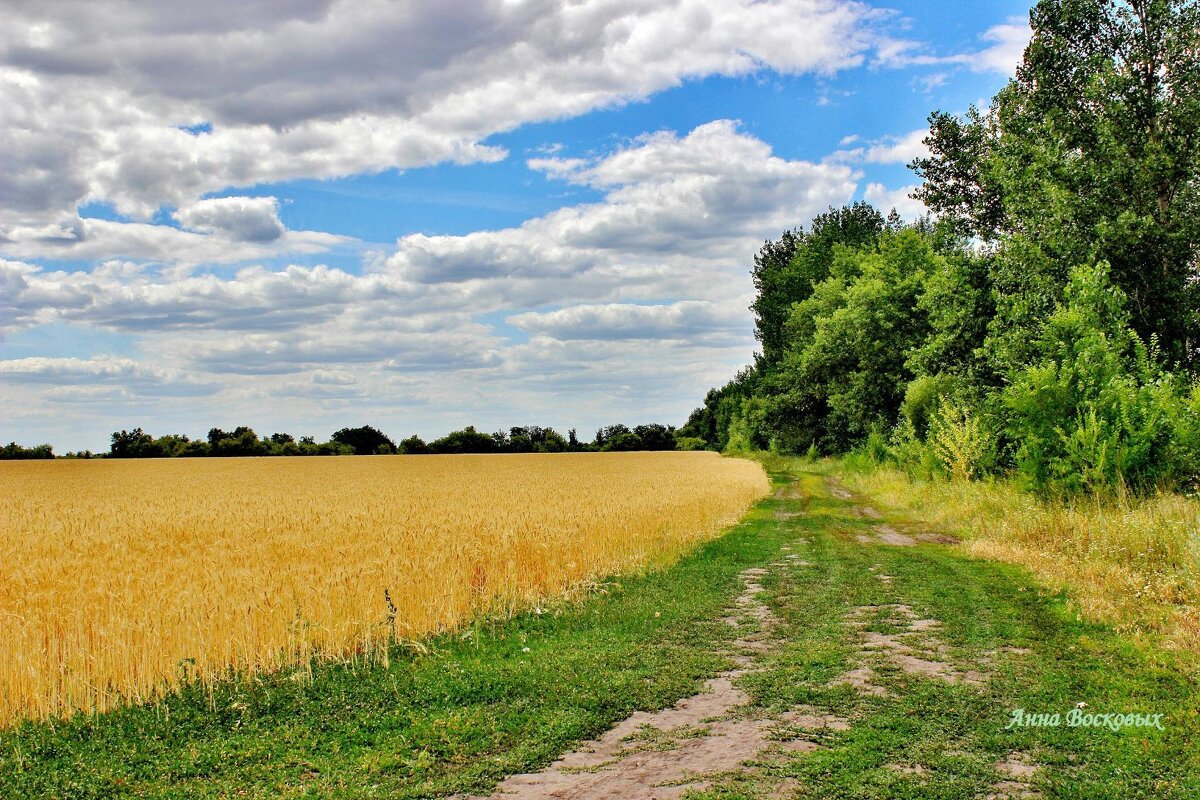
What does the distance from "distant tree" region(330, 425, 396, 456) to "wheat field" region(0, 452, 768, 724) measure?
267 feet

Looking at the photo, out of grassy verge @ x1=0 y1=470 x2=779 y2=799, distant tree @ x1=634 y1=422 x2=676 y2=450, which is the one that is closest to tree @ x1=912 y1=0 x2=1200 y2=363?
grassy verge @ x1=0 y1=470 x2=779 y2=799

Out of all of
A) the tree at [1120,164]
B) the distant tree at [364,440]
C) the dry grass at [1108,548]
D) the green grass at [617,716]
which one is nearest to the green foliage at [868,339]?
the tree at [1120,164]

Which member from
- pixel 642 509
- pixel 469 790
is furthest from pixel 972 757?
pixel 642 509

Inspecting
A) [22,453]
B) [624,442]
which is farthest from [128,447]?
[624,442]

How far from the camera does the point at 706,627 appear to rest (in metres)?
12.4

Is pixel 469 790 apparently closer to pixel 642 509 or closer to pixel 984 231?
pixel 642 509

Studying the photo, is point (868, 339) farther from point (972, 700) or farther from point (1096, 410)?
point (972, 700)

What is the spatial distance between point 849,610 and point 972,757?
6.42 meters

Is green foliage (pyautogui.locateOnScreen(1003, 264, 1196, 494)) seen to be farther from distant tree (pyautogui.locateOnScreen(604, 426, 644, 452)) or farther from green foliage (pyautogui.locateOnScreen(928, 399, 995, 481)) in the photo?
distant tree (pyautogui.locateOnScreen(604, 426, 644, 452))

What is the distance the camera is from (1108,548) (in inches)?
606

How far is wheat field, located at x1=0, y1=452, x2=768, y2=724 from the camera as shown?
30.4 feet

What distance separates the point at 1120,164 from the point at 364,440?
92353 millimetres

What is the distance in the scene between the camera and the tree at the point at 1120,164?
2725 cm

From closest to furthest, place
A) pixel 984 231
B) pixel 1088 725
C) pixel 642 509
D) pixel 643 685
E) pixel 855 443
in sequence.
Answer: pixel 1088 725 → pixel 643 685 → pixel 642 509 → pixel 984 231 → pixel 855 443
